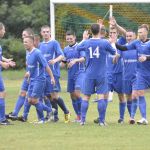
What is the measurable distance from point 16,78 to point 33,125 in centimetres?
2294

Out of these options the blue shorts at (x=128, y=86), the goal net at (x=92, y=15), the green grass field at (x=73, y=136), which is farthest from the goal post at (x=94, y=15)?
the green grass field at (x=73, y=136)

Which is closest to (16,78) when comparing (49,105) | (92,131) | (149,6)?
(149,6)

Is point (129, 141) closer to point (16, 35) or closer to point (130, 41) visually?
point (130, 41)

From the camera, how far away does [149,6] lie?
30234 millimetres

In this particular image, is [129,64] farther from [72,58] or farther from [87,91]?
[87,91]

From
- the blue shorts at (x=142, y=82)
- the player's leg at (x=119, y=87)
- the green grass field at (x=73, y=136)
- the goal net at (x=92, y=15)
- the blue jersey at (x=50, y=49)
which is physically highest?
the goal net at (x=92, y=15)

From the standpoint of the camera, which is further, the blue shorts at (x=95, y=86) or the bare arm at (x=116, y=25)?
the bare arm at (x=116, y=25)

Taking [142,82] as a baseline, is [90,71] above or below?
above

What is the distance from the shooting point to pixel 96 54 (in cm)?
1448

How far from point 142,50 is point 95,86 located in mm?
1319

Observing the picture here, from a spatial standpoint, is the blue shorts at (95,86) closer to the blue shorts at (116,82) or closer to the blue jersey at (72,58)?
the blue shorts at (116,82)

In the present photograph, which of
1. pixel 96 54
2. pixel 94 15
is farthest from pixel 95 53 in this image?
pixel 94 15

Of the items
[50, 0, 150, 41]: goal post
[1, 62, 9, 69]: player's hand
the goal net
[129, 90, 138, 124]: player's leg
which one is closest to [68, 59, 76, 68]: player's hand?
[129, 90, 138, 124]: player's leg

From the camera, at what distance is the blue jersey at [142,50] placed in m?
15.1
